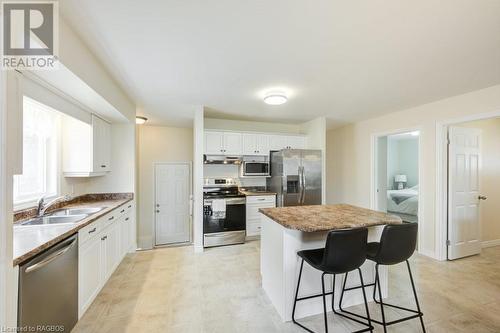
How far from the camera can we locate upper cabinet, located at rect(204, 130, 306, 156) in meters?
4.38

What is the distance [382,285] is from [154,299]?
8.23 ft

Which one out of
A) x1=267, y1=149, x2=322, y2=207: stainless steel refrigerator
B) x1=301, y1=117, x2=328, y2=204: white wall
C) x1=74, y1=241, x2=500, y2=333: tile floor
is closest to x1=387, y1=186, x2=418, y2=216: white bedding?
x1=74, y1=241, x2=500, y2=333: tile floor

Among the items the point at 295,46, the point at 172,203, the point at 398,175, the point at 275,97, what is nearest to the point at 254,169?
the point at 275,97

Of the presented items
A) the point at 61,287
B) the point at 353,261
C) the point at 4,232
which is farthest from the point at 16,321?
the point at 353,261

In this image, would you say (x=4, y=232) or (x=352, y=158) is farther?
(x=352, y=158)

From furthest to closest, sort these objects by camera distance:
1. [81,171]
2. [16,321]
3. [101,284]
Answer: [81,171], [101,284], [16,321]

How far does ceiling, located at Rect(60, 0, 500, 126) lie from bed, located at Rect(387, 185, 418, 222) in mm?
3065

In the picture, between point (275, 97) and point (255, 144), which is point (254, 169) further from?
point (275, 97)

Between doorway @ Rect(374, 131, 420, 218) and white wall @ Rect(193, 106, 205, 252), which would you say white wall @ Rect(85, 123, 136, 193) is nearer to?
white wall @ Rect(193, 106, 205, 252)

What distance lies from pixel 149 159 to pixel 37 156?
8.42ft

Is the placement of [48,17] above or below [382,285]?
above

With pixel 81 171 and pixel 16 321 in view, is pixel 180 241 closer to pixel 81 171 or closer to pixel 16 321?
pixel 81 171

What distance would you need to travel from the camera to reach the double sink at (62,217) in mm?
2232

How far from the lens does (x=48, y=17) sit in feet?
4.89
